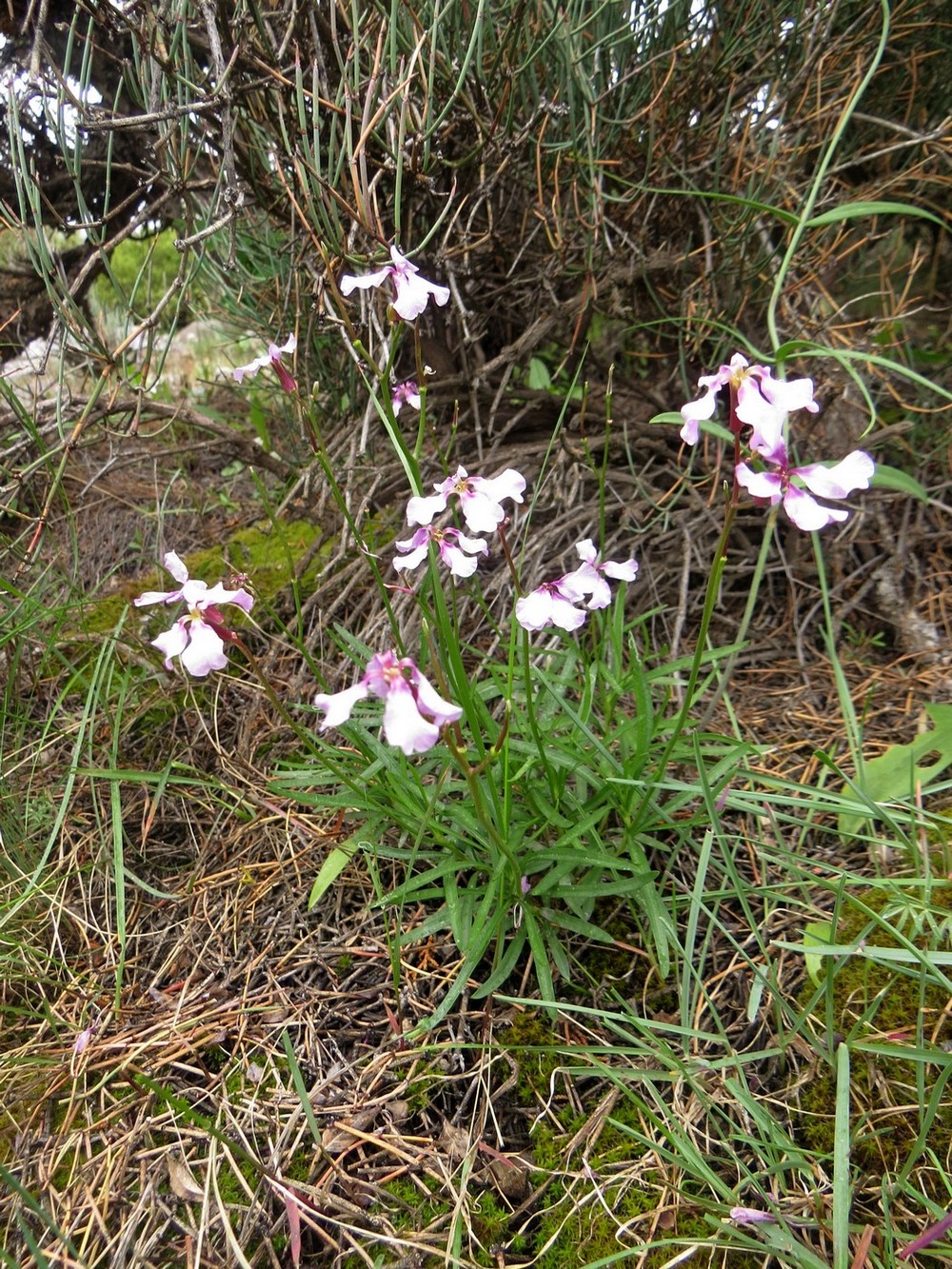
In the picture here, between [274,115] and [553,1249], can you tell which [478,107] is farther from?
[553,1249]

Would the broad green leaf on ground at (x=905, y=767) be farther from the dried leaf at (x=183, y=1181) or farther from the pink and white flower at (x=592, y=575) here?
the dried leaf at (x=183, y=1181)

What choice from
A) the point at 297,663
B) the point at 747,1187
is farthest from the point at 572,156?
the point at 747,1187

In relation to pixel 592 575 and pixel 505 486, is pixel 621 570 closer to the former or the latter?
pixel 592 575

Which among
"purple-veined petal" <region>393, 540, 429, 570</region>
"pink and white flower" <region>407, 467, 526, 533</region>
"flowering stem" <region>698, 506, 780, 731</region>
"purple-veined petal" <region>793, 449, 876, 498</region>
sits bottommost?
"flowering stem" <region>698, 506, 780, 731</region>

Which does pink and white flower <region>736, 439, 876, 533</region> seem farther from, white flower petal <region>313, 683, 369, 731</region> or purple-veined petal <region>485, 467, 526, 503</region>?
white flower petal <region>313, 683, 369, 731</region>

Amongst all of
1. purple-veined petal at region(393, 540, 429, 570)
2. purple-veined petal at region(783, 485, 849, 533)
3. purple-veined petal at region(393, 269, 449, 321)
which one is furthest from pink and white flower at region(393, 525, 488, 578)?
purple-veined petal at region(783, 485, 849, 533)

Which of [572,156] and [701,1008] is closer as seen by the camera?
[701,1008]
